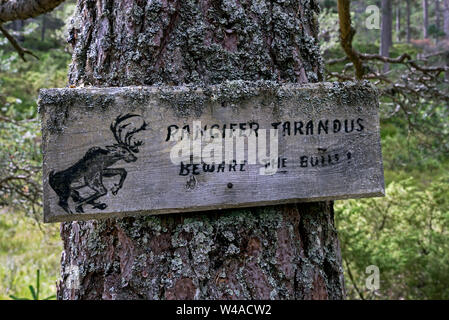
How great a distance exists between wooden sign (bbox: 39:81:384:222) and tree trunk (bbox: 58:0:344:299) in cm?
7

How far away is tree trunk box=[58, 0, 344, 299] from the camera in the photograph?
1062 mm

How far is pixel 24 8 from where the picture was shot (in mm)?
A: 2023

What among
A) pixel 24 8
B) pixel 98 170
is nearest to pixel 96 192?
pixel 98 170

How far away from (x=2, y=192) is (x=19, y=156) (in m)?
0.62

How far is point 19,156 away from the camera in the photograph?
433 cm

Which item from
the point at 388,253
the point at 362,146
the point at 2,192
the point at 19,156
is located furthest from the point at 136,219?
the point at 19,156

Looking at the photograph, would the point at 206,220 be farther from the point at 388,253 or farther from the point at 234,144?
the point at 388,253

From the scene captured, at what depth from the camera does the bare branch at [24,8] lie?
6.47ft

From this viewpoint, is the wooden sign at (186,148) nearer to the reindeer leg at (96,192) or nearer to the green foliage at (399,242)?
the reindeer leg at (96,192)

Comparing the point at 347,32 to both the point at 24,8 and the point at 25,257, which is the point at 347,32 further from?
the point at 25,257

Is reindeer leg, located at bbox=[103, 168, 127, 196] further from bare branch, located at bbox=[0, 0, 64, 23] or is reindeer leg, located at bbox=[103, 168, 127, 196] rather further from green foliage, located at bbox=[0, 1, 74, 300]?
green foliage, located at bbox=[0, 1, 74, 300]

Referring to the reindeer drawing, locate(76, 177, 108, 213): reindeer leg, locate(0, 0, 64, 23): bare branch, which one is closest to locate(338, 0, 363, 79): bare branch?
locate(0, 0, 64, 23): bare branch

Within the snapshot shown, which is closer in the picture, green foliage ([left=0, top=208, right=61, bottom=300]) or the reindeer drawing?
the reindeer drawing

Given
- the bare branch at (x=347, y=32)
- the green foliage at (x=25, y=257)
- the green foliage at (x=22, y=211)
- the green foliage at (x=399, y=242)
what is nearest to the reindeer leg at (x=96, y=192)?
the bare branch at (x=347, y=32)
